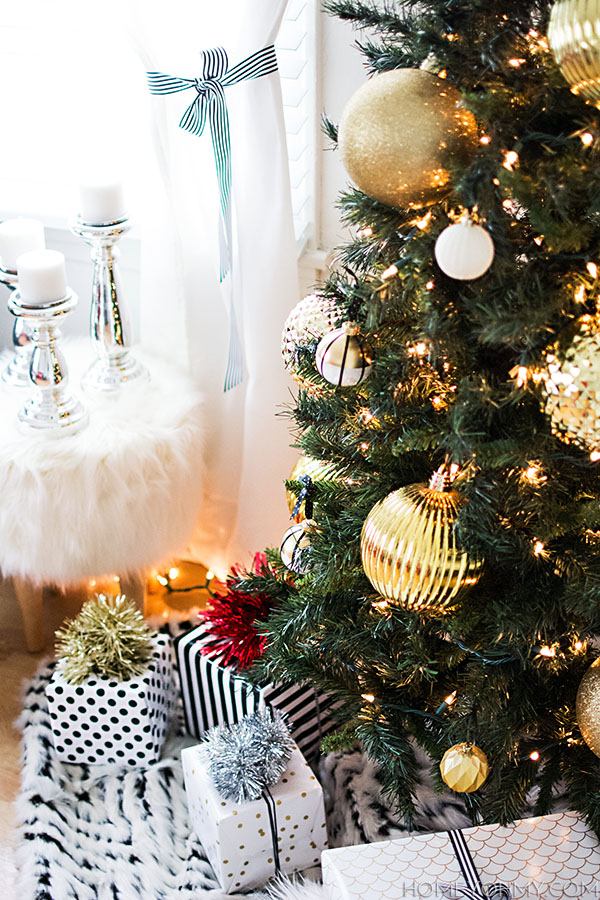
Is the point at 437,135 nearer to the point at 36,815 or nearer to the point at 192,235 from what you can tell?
the point at 192,235

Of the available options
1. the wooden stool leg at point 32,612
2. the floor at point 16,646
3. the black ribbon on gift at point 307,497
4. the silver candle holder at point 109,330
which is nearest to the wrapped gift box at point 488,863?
the black ribbon on gift at point 307,497

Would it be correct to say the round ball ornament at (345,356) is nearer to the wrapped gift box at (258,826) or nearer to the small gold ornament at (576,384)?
the small gold ornament at (576,384)

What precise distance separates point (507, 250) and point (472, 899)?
67 centimetres

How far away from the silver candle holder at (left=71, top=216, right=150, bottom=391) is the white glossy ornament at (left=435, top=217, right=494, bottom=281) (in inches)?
35.9

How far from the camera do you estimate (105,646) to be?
1.34 meters

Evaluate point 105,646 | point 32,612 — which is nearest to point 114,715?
point 105,646

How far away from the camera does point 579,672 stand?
1077 mm

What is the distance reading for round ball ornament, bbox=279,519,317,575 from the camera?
3.57 feet

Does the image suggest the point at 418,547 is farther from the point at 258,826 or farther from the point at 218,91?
the point at 218,91

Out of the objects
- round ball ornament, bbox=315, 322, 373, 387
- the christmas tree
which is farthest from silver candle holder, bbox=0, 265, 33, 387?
round ball ornament, bbox=315, 322, 373, 387

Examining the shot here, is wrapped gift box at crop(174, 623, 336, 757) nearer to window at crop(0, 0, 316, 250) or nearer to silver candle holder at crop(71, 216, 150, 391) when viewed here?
silver candle holder at crop(71, 216, 150, 391)

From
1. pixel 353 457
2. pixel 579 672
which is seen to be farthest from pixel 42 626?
pixel 579 672

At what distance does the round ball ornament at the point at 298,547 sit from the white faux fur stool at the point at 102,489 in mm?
410

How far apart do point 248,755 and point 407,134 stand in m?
0.78
